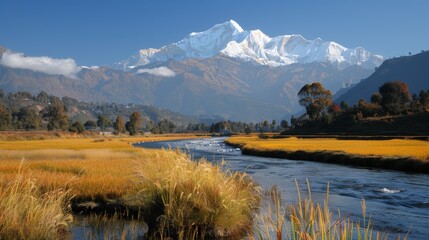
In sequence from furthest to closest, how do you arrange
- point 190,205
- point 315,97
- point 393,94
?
point 315,97, point 393,94, point 190,205

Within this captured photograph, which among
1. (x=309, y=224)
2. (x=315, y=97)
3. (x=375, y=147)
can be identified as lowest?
(x=375, y=147)

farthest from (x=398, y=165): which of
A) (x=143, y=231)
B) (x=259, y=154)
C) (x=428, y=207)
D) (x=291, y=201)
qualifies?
(x=143, y=231)

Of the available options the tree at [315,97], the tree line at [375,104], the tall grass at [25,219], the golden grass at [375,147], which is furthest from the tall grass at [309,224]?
the tree at [315,97]

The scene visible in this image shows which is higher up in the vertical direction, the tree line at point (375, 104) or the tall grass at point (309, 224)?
the tree line at point (375, 104)

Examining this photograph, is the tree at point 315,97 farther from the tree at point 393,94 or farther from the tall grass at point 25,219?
the tall grass at point 25,219

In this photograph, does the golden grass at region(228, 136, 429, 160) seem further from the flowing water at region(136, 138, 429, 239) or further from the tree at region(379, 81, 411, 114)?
the tree at region(379, 81, 411, 114)

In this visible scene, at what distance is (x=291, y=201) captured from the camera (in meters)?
21.2

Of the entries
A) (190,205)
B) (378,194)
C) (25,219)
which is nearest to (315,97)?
(378,194)

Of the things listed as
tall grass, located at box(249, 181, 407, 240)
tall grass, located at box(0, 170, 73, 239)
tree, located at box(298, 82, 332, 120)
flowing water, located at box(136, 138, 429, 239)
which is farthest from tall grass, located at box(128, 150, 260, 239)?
tree, located at box(298, 82, 332, 120)

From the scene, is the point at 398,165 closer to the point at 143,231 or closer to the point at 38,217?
the point at 143,231

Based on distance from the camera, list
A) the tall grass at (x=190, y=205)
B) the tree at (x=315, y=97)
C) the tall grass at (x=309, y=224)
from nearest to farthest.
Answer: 1. the tall grass at (x=309, y=224)
2. the tall grass at (x=190, y=205)
3. the tree at (x=315, y=97)

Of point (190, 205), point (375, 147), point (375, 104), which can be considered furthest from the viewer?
point (375, 104)

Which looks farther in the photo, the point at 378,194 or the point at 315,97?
the point at 315,97

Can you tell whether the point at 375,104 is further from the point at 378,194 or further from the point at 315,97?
the point at 378,194
